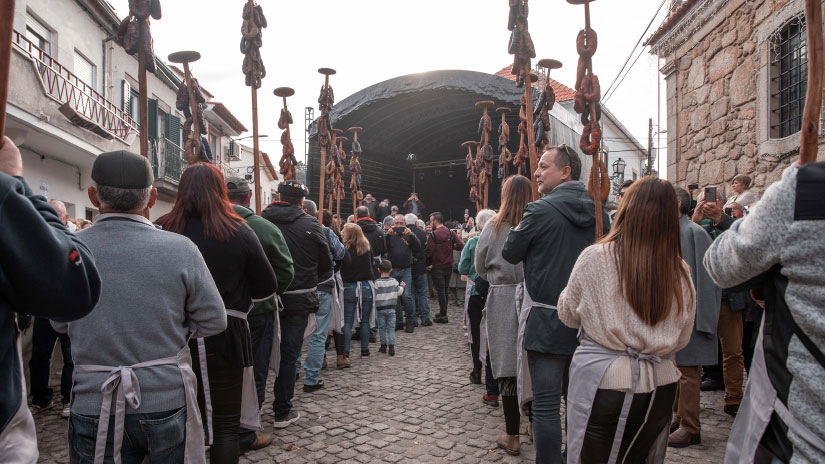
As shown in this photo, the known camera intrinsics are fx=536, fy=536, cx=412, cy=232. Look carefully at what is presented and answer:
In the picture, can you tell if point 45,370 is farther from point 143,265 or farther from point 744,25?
point 744,25

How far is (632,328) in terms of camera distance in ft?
7.48

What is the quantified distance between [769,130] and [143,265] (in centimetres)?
853

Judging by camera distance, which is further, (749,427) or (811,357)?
(749,427)

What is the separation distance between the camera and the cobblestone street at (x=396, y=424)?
13.0 feet

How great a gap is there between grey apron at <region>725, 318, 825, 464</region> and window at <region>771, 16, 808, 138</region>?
696 cm

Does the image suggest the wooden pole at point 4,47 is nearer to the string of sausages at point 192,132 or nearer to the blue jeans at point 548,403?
the blue jeans at point 548,403

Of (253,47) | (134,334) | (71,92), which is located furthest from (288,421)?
(71,92)

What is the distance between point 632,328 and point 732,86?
26.7 feet

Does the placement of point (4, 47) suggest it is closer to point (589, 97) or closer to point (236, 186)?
point (236, 186)

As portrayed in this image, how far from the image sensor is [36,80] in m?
9.78

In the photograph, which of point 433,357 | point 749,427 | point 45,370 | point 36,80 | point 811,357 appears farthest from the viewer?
point 36,80

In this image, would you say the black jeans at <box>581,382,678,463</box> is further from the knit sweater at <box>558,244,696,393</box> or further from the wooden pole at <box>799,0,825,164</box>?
the wooden pole at <box>799,0,825,164</box>

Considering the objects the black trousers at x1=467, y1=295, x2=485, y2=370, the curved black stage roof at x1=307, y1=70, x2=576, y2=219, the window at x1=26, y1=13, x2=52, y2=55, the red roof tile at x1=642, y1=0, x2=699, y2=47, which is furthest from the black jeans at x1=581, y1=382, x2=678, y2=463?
the window at x1=26, y1=13, x2=52, y2=55

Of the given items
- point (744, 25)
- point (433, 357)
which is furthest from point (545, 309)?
point (744, 25)
